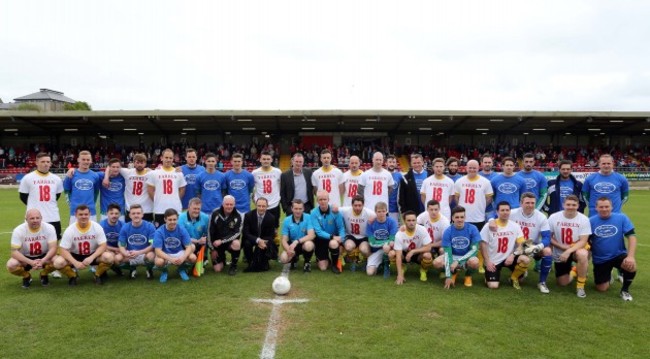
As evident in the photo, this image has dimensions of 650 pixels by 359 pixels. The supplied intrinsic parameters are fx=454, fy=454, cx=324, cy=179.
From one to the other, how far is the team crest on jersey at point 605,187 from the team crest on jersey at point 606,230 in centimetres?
131

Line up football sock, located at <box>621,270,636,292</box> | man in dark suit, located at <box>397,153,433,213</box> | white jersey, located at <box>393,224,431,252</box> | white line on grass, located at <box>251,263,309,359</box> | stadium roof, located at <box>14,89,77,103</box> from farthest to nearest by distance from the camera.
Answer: stadium roof, located at <box>14,89,77,103</box> < man in dark suit, located at <box>397,153,433,213</box> < white jersey, located at <box>393,224,431,252</box> < football sock, located at <box>621,270,636,292</box> < white line on grass, located at <box>251,263,309,359</box>

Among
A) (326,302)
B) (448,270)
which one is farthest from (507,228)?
(326,302)

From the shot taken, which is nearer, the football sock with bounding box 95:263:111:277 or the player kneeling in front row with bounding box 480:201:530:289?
the player kneeling in front row with bounding box 480:201:530:289

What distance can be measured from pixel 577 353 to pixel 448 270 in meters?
2.19

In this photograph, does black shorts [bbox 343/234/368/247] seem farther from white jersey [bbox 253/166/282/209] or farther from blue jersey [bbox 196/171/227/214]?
blue jersey [bbox 196/171/227/214]

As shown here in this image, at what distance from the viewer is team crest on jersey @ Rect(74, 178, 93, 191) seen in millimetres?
7074

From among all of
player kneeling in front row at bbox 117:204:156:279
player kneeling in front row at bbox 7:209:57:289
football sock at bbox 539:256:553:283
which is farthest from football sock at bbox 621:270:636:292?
player kneeling in front row at bbox 7:209:57:289

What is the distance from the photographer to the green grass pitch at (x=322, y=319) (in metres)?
3.99

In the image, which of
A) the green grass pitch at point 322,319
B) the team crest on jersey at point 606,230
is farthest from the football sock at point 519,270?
the team crest on jersey at point 606,230

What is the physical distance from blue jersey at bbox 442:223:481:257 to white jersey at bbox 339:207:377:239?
3.84 feet

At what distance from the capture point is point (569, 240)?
239 inches

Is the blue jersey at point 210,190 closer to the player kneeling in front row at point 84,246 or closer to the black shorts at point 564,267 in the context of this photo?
the player kneeling in front row at point 84,246

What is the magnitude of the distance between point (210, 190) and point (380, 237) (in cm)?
292

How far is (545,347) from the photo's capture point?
161 inches
